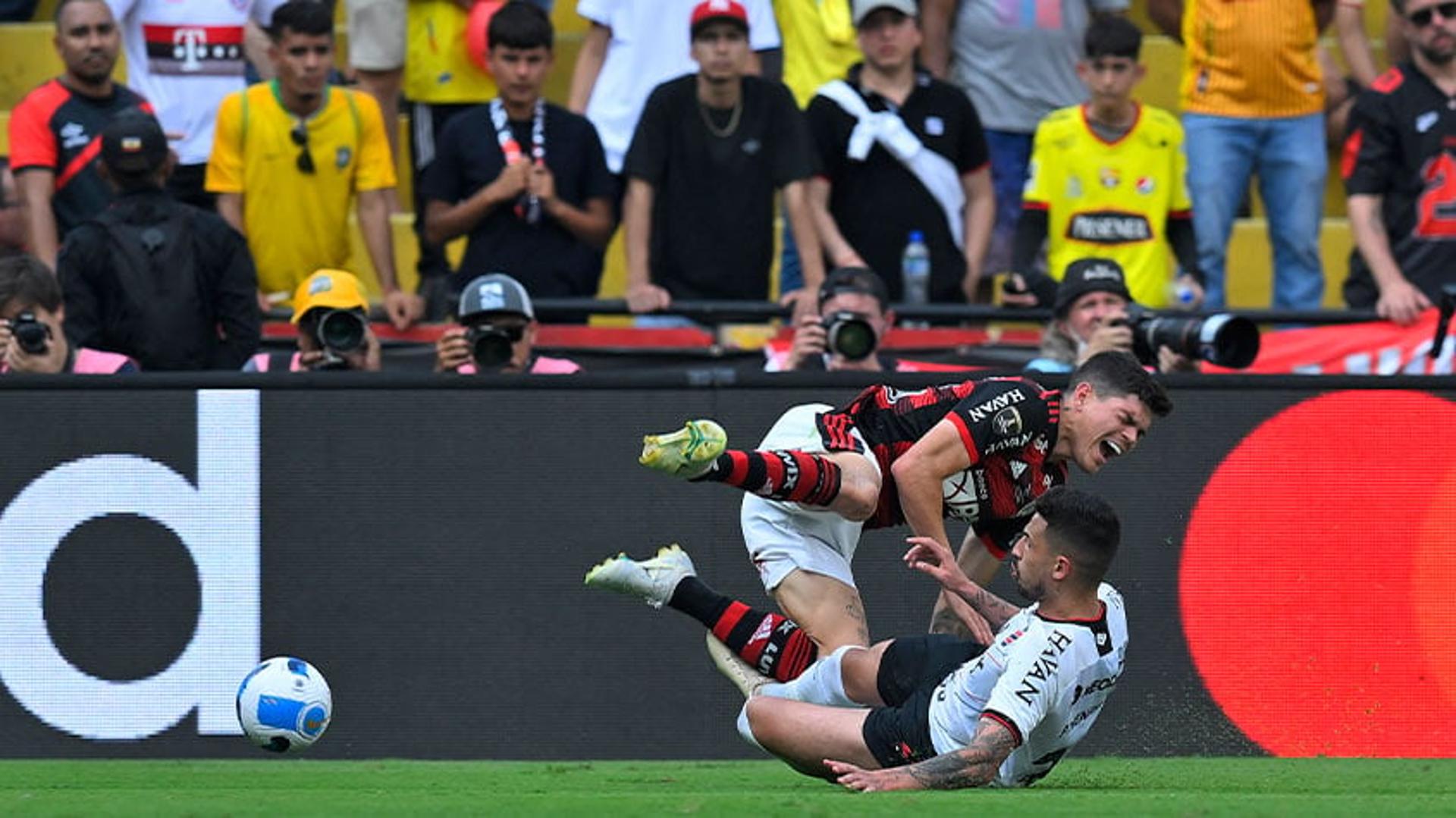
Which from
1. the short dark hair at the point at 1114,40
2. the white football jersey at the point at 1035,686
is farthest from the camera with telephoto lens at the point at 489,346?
the short dark hair at the point at 1114,40

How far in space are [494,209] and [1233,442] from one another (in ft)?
12.1

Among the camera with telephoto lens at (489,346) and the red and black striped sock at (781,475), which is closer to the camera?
the red and black striped sock at (781,475)

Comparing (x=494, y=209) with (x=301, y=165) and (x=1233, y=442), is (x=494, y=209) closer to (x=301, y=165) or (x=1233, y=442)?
(x=301, y=165)

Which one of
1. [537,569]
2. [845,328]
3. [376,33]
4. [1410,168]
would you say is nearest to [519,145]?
[376,33]

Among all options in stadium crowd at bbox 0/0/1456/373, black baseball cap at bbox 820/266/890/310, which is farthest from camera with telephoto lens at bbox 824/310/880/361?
stadium crowd at bbox 0/0/1456/373

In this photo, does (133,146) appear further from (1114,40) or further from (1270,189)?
(1270,189)

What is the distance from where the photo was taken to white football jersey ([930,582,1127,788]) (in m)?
6.95

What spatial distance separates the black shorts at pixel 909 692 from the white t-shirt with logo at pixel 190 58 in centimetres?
562

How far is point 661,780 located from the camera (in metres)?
7.96

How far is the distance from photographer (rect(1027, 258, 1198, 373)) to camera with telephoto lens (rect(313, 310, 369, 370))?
8.92 ft

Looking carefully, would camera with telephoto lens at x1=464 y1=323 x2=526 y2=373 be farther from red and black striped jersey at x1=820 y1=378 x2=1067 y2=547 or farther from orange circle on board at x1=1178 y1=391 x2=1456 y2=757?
orange circle on board at x1=1178 y1=391 x2=1456 y2=757

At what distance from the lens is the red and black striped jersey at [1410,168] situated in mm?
11141

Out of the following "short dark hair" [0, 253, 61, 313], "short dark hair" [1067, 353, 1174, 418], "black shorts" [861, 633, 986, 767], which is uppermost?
"short dark hair" [1067, 353, 1174, 418]

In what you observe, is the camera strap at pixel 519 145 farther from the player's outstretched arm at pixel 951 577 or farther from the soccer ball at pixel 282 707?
the player's outstretched arm at pixel 951 577
